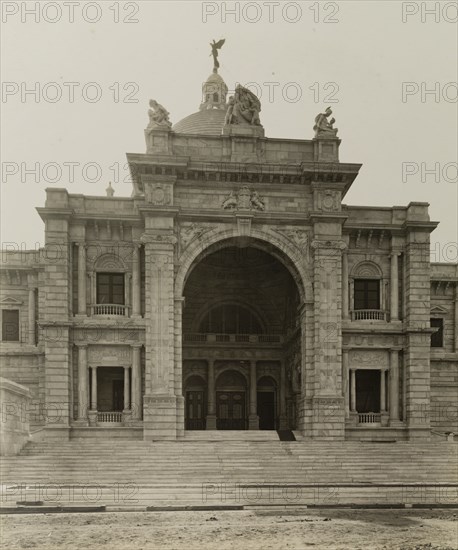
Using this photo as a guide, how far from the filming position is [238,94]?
35812 mm

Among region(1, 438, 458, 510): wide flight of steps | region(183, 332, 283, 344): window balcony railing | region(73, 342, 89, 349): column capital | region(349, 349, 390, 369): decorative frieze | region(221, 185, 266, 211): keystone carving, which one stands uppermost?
region(221, 185, 266, 211): keystone carving

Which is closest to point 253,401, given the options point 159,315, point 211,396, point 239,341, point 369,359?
point 211,396

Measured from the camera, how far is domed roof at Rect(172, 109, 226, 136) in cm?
4750

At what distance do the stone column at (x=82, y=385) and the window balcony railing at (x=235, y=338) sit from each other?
8.86 meters

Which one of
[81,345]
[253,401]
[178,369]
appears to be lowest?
[253,401]

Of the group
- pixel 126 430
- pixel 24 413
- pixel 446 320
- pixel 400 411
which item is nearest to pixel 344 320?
pixel 400 411

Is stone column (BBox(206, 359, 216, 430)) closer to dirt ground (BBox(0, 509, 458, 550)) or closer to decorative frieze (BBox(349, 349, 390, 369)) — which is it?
decorative frieze (BBox(349, 349, 390, 369))

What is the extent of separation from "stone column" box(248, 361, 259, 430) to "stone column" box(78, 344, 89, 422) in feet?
36.4

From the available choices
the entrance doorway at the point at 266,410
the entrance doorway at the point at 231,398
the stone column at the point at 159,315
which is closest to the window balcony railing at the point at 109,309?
the stone column at the point at 159,315

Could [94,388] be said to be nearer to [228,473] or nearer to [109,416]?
[109,416]

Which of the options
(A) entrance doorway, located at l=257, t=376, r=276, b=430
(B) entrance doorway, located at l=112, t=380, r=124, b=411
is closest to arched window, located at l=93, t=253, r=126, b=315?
(B) entrance doorway, located at l=112, t=380, r=124, b=411

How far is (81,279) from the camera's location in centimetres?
3394

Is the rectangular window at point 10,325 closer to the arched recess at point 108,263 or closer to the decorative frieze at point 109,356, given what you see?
the decorative frieze at point 109,356

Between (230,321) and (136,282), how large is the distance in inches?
389
